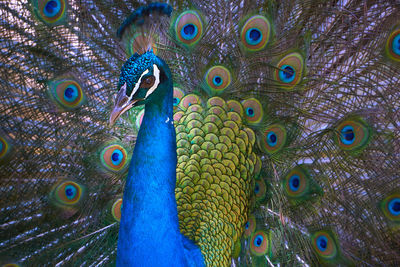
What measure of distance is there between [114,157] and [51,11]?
620 millimetres

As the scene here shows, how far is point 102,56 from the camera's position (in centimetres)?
152

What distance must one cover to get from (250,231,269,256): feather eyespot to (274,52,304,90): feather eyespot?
1.95ft

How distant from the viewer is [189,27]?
1423 millimetres

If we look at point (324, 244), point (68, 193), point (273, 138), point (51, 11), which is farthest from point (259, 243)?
point (51, 11)

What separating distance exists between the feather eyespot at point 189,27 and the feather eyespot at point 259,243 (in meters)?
0.81

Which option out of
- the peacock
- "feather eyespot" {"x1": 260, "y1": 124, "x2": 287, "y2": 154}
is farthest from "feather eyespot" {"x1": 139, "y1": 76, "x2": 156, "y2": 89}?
"feather eyespot" {"x1": 260, "y1": 124, "x2": 287, "y2": 154}

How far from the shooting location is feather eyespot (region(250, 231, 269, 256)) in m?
1.41

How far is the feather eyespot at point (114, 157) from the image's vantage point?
4.70ft

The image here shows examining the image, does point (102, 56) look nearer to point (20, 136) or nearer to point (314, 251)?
point (20, 136)

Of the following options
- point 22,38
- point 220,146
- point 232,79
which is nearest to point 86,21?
point 22,38

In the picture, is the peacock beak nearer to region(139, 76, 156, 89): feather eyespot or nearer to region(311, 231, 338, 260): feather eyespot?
A: region(139, 76, 156, 89): feather eyespot

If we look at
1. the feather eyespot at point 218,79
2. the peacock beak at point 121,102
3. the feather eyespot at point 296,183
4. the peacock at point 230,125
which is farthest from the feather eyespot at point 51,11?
the feather eyespot at point 296,183

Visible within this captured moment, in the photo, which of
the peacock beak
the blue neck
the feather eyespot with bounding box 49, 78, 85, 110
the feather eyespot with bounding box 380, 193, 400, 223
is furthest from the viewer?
the feather eyespot with bounding box 49, 78, 85, 110

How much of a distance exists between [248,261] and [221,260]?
14.2 inches
